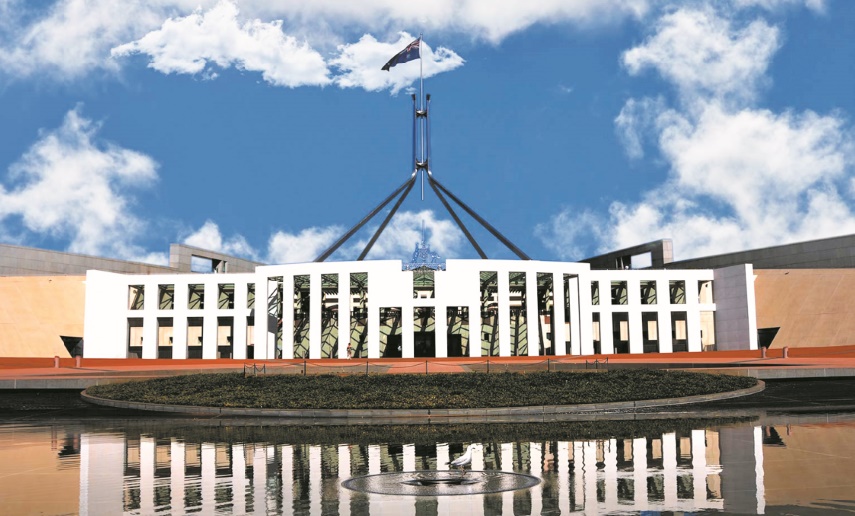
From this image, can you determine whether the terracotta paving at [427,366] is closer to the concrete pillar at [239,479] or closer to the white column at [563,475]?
the white column at [563,475]

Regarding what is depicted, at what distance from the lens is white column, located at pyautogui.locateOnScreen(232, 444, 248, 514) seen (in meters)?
7.97

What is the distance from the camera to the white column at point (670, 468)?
801 centimetres

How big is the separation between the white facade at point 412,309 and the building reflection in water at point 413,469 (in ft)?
112

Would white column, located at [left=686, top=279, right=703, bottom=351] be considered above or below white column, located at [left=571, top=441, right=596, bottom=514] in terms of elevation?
above

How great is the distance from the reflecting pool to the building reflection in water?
0.02 metres

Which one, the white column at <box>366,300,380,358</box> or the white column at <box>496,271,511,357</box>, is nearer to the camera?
the white column at <box>366,300,380,358</box>

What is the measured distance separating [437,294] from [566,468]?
1486 inches

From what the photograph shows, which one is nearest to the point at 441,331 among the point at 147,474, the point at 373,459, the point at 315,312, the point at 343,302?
the point at 343,302

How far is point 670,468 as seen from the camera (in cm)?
983

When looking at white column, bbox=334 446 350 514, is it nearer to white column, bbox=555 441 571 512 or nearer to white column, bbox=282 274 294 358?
white column, bbox=555 441 571 512

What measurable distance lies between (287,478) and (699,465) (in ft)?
16.8

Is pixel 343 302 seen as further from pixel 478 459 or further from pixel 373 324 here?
pixel 478 459

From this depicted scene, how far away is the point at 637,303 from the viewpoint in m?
54.1

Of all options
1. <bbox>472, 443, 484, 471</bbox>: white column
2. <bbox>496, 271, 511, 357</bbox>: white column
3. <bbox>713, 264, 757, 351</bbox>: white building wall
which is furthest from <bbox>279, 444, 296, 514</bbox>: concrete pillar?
<bbox>713, 264, 757, 351</bbox>: white building wall
